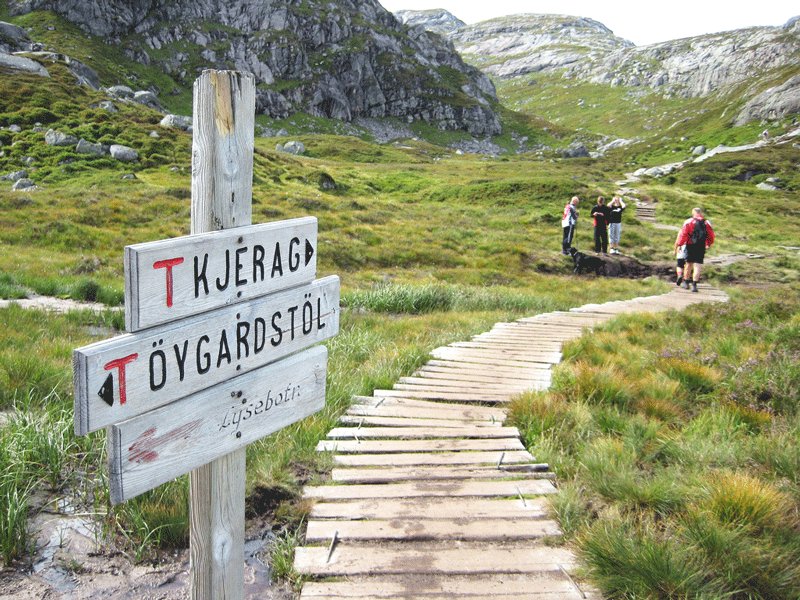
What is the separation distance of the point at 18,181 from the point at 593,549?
99.7ft

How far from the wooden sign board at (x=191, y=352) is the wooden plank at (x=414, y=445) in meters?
2.22

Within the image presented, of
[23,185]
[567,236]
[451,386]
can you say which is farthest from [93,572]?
[23,185]

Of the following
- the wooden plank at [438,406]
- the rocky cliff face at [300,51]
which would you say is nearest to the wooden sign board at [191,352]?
the wooden plank at [438,406]

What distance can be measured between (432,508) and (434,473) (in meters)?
0.53

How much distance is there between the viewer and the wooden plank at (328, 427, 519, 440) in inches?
211

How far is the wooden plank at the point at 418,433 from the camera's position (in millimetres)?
5353

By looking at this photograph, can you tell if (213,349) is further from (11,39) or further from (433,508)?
(11,39)

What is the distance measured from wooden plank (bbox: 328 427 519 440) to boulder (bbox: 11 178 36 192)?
26438 millimetres

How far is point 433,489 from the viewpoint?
14.5 feet

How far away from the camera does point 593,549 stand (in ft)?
11.1

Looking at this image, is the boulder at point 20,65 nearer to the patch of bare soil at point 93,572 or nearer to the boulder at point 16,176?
the boulder at point 16,176

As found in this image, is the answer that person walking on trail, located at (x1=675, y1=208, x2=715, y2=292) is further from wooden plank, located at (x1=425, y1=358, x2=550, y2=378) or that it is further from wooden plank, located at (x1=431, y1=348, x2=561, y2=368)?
wooden plank, located at (x1=425, y1=358, x2=550, y2=378)

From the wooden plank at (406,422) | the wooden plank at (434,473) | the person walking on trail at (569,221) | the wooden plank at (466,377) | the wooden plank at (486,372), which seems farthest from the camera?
the person walking on trail at (569,221)

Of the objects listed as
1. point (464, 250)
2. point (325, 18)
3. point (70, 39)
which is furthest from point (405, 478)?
point (325, 18)
